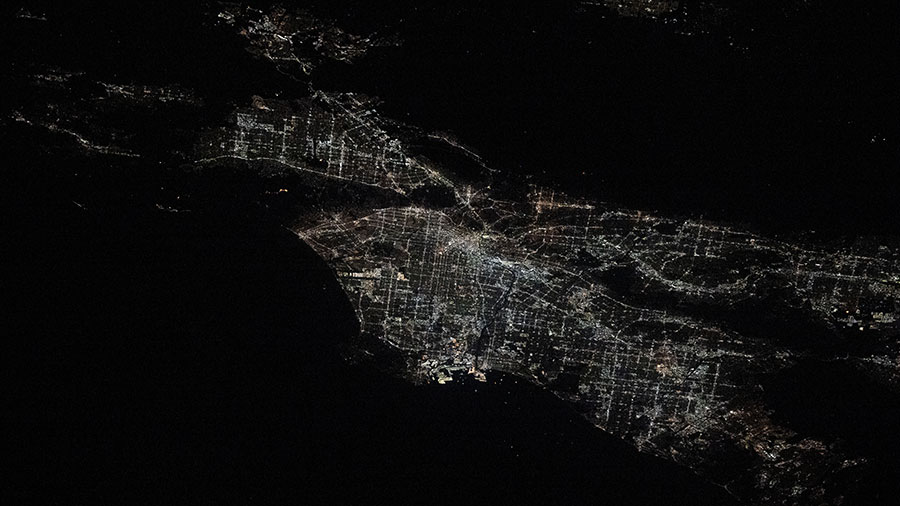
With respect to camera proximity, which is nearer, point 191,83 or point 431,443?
point 191,83

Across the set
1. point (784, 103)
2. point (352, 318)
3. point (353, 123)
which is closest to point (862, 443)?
point (784, 103)

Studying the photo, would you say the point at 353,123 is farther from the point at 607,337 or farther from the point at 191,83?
the point at 607,337

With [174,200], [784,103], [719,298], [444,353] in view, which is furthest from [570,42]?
[174,200]

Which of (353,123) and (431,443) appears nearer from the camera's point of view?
(353,123)

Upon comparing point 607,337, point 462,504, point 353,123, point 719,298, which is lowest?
point 462,504

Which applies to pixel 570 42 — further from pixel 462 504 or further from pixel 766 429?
pixel 462 504

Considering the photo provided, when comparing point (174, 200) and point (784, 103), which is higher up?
point (784, 103)

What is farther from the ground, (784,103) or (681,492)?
(784,103)
